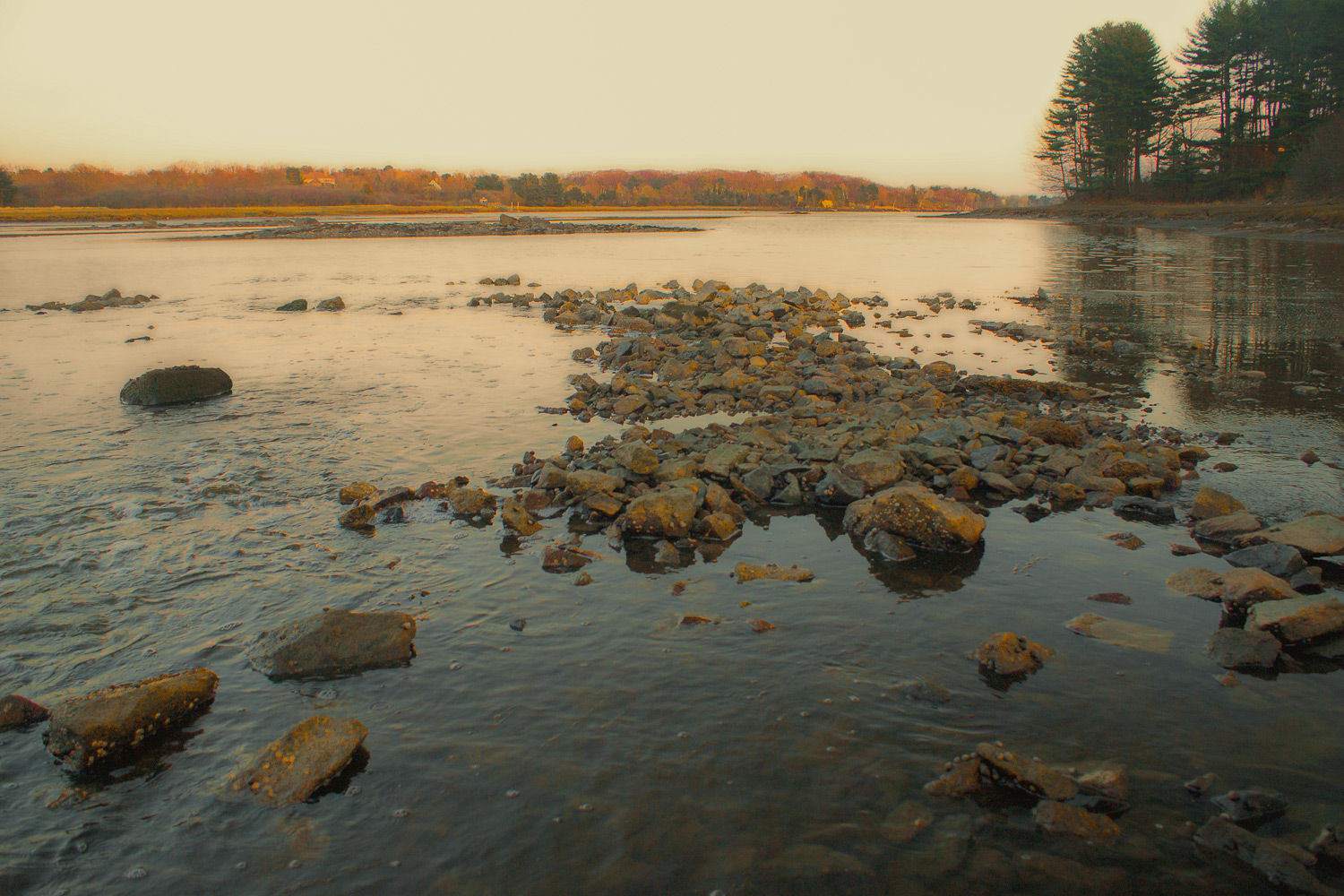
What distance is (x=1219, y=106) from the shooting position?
81.8 metres

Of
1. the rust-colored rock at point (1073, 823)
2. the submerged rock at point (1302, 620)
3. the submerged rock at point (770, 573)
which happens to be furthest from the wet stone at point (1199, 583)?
the rust-colored rock at point (1073, 823)

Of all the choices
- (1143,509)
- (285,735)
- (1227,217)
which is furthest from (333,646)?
(1227,217)

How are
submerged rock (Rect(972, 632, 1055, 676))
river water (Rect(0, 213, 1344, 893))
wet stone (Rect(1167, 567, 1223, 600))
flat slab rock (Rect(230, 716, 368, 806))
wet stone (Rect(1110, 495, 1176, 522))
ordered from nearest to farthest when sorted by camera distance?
1. river water (Rect(0, 213, 1344, 893))
2. flat slab rock (Rect(230, 716, 368, 806))
3. submerged rock (Rect(972, 632, 1055, 676))
4. wet stone (Rect(1167, 567, 1223, 600))
5. wet stone (Rect(1110, 495, 1176, 522))

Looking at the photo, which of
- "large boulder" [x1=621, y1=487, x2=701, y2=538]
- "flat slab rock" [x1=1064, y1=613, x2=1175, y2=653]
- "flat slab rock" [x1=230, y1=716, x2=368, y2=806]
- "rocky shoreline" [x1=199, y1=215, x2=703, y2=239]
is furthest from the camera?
"rocky shoreline" [x1=199, y1=215, x2=703, y2=239]

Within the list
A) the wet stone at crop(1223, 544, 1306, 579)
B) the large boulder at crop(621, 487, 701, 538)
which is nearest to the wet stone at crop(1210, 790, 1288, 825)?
the wet stone at crop(1223, 544, 1306, 579)

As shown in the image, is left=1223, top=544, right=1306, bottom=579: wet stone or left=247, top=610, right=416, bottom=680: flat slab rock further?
left=1223, top=544, right=1306, bottom=579: wet stone

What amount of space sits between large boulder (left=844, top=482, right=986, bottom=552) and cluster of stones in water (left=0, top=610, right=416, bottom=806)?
17.0ft

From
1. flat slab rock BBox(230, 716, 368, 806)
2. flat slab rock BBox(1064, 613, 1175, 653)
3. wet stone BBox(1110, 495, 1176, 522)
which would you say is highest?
wet stone BBox(1110, 495, 1176, 522)

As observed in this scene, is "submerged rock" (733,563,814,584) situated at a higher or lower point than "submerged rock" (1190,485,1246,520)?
lower

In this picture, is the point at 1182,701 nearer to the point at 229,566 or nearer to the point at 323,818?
the point at 323,818

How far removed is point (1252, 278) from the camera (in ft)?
106

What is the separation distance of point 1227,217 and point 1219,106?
25147mm

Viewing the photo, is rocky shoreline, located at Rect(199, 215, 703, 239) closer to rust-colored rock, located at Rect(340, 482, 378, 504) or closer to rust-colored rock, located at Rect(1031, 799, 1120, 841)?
rust-colored rock, located at Rect(340, 482, 378, 504)

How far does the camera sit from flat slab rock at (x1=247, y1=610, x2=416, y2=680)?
6395 millimetres
